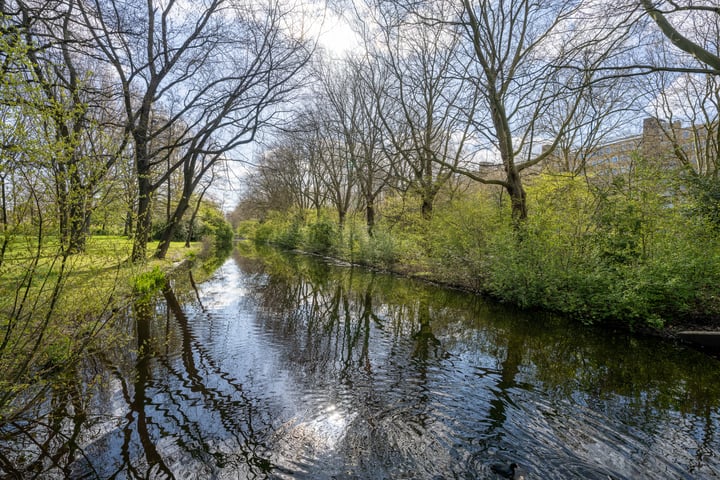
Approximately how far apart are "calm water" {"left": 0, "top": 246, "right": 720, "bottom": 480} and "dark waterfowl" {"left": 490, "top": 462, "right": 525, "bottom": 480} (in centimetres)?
9

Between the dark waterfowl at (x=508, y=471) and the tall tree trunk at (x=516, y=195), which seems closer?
the dark waterfowl at (x=508, y=471)

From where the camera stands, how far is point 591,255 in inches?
348

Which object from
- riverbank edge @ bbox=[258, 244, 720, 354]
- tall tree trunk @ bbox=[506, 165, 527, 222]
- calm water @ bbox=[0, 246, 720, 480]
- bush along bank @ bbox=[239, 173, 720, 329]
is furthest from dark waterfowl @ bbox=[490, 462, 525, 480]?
tall tree trunk @ bbox=[506, 165, 527, 222]

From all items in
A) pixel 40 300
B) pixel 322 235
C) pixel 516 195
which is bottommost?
pixel 40 300

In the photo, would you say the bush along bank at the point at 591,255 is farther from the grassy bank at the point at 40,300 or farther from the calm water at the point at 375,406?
the grassy bank at the point at 40,300

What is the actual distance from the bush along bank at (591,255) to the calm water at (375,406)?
38.8 inches

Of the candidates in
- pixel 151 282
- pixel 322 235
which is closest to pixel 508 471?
pixel 151 282

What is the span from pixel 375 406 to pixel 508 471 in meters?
1.58

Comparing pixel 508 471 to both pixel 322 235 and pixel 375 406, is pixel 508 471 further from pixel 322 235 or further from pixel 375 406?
pixel 322 235

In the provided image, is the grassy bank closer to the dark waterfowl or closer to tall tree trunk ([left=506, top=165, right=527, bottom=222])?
the dark waterfowl

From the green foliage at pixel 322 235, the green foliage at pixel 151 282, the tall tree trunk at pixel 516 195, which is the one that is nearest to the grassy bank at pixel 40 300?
the green foliage at pixel 151 282

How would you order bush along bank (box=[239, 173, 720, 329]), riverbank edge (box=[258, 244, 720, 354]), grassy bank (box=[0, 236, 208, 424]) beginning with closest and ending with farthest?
grassy bank (box=[0, 236, 208, 424]) → riverbank edge (box=[258, 244, 720, 354]) → bush along bank (box=[239, 173, 720, 329])

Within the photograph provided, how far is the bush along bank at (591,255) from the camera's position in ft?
23.7

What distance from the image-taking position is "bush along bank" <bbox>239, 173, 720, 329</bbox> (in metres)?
7.23
